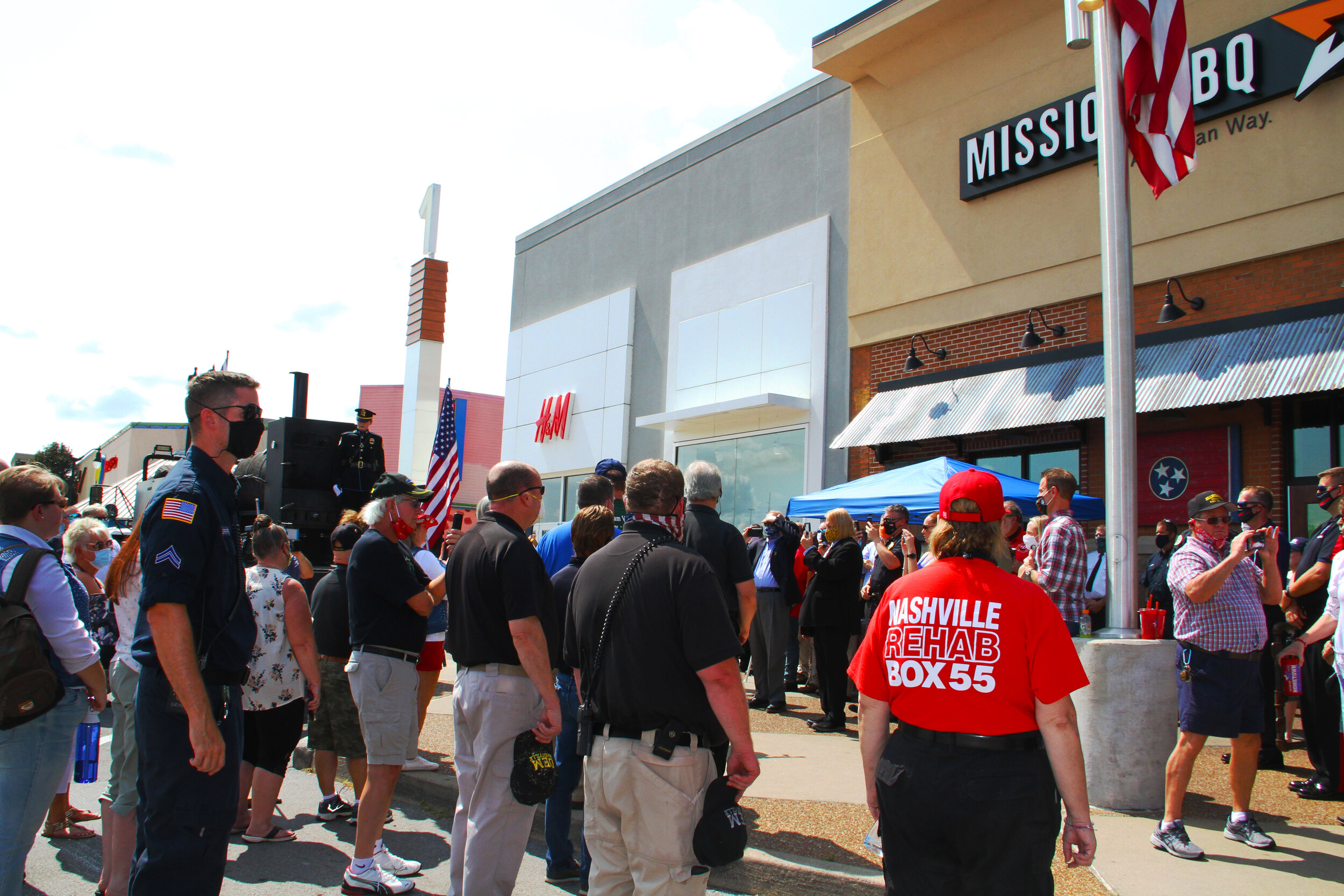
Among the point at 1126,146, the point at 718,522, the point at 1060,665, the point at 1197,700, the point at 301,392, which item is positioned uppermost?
the point at 1126,146

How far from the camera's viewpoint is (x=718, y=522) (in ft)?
19.7

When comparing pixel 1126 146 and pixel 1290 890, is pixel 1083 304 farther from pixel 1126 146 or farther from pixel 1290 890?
pixel 1290 890

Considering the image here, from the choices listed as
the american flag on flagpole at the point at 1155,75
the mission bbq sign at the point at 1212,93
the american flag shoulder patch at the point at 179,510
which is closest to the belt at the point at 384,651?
the american flag shoulder patch at the point at 179,510

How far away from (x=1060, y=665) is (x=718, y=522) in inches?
126

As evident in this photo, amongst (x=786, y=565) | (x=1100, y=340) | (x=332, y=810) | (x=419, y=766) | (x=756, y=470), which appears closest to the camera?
(x=332, y=810)

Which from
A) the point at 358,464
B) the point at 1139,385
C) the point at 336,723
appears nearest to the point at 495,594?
the point at 336,723

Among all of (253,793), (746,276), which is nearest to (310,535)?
(253,793)

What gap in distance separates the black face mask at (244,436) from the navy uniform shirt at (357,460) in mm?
7073

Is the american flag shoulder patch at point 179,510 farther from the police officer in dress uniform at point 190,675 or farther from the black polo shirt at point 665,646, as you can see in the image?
the black polo shirt at point 665,646

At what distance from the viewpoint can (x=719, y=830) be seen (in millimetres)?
3102

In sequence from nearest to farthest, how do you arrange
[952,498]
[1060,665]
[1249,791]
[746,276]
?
[1060,665] < [952,498] < [1249,791] < [746,276]

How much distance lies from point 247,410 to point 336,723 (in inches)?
122

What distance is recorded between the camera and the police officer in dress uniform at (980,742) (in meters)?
2.86

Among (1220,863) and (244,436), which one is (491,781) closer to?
(244,436)
